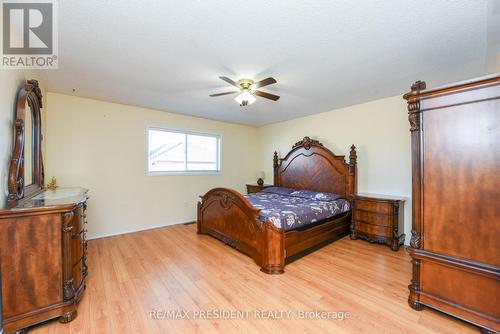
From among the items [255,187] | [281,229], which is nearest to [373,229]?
[281,229]

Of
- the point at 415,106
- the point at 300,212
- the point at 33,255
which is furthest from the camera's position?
the point at 300,212

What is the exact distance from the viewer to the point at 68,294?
5.85 feet

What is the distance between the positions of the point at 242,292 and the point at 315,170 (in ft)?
9.57

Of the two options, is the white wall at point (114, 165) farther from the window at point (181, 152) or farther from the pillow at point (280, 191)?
the pillow at point (280, 191)

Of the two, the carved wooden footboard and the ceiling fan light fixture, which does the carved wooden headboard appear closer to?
the carved wooden footboard

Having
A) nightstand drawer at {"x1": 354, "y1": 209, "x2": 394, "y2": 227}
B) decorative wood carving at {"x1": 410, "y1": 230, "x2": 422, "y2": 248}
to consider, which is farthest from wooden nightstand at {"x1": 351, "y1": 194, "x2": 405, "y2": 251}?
decorative wood carving at {"x1": 410, "y1": 230, "x2": 422, "y2": 248}

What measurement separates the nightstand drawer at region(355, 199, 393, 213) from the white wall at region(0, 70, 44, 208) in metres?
4.22

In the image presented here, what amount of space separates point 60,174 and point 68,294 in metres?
2.45

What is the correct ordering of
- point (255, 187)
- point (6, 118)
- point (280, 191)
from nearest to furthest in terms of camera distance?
point (6, 118) → point (280, 191) → point (255, 187)

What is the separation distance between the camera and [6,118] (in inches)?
69.6

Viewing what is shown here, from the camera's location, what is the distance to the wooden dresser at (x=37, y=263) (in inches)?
62.4

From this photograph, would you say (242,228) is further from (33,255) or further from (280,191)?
(33,255)

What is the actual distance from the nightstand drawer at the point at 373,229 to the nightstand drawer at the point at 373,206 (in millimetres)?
255

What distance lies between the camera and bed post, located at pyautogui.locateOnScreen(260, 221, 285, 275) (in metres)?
2.57
